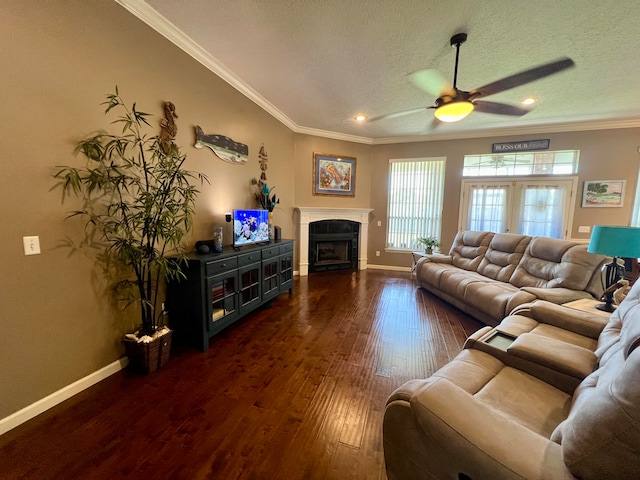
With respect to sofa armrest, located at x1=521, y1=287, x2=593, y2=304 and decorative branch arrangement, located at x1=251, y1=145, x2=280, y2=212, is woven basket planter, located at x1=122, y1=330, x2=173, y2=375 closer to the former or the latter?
decorative branch arrangement, located at x1=251, y1=145, x2=280, y2=212

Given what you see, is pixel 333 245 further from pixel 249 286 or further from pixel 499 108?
pixel 499 108

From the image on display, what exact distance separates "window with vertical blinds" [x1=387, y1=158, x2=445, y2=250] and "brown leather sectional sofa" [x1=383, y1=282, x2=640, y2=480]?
413cm

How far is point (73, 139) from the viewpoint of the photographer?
70.5 inches

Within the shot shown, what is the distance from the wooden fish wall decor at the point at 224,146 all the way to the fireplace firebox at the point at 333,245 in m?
2.22

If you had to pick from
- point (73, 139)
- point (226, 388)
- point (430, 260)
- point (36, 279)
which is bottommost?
point (226, 388)

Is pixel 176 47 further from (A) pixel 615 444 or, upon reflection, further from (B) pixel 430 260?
(B) pixel 430 260

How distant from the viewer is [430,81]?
10.6 ft

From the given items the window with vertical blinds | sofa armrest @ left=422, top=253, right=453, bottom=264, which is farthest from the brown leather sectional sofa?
the window with vertical blinds

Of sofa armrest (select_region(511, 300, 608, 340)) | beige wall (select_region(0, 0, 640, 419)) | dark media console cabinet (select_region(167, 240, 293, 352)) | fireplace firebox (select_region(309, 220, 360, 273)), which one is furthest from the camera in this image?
fireplace firebox (select_region(309, 220, 360, 273))

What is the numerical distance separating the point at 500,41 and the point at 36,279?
416cm

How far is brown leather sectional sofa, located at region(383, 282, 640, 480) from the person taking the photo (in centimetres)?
68

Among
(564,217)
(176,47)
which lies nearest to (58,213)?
(176,47)

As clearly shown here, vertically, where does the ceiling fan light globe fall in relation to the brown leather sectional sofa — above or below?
above

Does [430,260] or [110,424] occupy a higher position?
[430,260]
